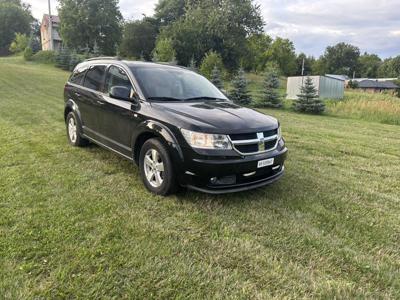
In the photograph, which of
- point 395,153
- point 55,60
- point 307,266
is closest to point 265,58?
point 55,60

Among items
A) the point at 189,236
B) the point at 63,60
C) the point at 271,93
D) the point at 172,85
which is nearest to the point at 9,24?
the point at 63,60

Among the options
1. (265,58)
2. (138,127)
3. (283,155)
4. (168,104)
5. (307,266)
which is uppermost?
(265,58)

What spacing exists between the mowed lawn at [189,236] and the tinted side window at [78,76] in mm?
1512

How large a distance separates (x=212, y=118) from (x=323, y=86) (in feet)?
76.0

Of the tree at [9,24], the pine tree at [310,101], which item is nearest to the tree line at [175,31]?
the tree at [9,24]

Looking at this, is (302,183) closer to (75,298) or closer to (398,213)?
(398,213)

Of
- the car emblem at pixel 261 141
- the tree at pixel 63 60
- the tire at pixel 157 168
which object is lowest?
the tire at pixel 157 168

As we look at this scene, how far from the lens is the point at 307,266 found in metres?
2.83

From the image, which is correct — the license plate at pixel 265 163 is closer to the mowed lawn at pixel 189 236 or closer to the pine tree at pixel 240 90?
the mowed lawn at pixel 189 236

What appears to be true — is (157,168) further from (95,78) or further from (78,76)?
(78,76)

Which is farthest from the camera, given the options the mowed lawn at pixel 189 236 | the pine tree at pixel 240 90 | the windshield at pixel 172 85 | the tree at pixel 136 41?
the tree at pixel 136 41

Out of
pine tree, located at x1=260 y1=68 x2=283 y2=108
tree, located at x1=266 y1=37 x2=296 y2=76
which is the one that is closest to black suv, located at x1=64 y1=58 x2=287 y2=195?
pine tree, located at x1=260 y1=68 x2=283 y2=108

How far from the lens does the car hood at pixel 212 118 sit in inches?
148

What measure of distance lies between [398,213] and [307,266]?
1887mm
